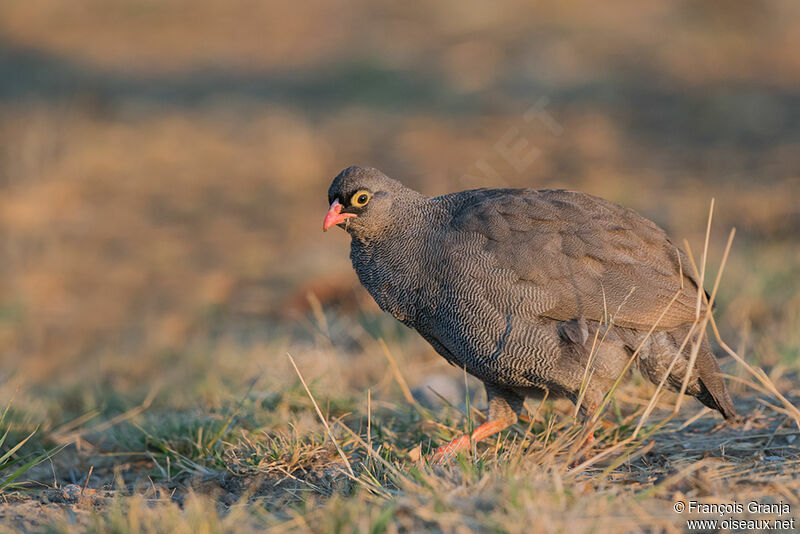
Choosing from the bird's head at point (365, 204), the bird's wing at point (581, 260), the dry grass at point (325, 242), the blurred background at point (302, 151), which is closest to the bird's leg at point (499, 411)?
the dry grass at point (325, 242)

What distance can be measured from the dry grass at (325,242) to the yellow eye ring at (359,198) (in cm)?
103

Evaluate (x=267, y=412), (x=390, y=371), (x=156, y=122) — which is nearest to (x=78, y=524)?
(x=267, y=412)

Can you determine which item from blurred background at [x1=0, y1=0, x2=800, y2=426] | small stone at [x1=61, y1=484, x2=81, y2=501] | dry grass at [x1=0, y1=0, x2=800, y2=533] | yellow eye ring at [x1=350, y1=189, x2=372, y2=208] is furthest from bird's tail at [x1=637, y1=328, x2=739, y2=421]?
small stone at [x1=61, y1=484, x2=81, y2=501]

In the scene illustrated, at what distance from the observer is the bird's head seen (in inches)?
173

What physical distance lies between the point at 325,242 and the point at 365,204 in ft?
17.7

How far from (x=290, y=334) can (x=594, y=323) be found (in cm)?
368

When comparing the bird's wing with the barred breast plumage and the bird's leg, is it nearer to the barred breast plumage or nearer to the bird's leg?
the barred breast plumage

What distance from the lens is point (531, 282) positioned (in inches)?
165

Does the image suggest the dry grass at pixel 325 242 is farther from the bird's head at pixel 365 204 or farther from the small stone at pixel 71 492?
the bird's head at pixel 365 204

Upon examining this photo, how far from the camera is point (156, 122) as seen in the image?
13625 millimetres

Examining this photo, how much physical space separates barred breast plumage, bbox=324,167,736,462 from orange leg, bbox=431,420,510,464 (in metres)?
0.02

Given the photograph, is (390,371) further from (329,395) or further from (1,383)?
(1,383)

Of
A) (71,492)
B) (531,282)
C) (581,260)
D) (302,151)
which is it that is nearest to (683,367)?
(581,260)

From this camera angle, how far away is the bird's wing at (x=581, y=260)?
4.16m
